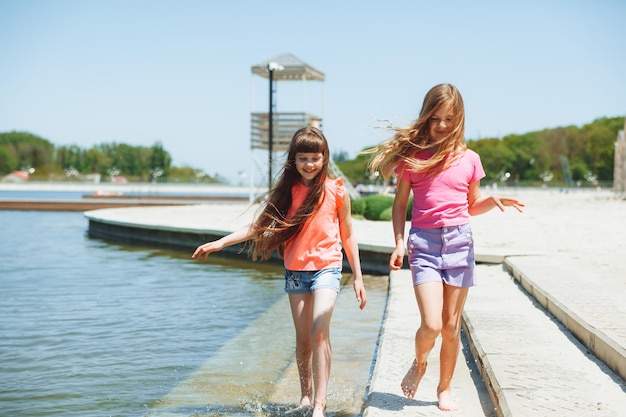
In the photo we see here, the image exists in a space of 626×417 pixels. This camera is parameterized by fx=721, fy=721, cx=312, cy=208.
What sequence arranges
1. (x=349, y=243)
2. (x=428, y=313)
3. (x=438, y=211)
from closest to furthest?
(x=428, y=313), (x=438, y=211), (x=349, y=243)

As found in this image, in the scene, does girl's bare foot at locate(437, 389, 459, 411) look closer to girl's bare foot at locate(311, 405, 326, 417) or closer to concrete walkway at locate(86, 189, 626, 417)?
concrete walkway at locate(86, 189, 626, 417)

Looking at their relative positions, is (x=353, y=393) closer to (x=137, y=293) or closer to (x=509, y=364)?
(x=509, y=364)

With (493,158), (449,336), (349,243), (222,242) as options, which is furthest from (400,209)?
(493,158)

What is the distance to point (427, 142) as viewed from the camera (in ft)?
14.2

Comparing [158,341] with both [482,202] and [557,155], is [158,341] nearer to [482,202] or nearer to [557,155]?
[482,202]

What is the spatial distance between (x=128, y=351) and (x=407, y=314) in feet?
9.53

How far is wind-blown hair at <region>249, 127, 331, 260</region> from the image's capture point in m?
4.31

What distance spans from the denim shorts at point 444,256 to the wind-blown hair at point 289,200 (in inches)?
26.1

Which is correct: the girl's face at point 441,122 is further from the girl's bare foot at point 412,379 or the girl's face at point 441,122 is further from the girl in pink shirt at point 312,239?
the girl's bare foot at point 412,379

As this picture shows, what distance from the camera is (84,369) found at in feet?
21.8

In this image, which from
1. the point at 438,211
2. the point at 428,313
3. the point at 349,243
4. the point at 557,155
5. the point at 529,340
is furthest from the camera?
the point at 557,155

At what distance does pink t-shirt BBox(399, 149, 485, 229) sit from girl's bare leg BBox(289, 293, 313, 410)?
0.82 m

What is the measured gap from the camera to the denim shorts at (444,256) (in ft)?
13.4

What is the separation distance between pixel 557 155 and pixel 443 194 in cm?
11060
